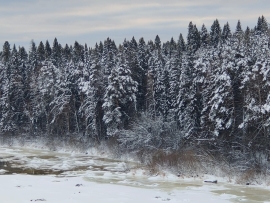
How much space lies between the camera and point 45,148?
152 ft

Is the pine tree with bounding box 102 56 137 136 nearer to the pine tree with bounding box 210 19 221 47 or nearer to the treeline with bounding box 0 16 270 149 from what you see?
the treeline with bounding box 0 16 270 149

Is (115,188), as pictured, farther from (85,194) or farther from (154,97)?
(154,97)

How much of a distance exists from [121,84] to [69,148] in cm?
1006

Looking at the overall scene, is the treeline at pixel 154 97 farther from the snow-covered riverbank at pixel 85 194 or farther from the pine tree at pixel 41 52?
the snow-covered riverbank at pixel 85 194

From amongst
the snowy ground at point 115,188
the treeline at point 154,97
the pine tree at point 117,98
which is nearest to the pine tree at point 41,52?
the treeline at point 154,97

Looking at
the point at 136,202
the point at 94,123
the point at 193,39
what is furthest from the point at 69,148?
the point at 193,39

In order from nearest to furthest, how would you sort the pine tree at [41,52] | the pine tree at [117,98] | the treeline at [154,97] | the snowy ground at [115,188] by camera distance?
the snowy ground at [115,188]
the treeline at [154,97]
the pine tree at [117,98]
the pine tree at [41,52]

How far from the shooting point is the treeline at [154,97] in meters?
26.5

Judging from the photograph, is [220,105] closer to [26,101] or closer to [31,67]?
[26,101]

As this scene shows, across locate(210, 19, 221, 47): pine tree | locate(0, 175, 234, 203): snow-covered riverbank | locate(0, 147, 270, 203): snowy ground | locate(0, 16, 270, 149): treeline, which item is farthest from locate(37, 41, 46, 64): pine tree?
locate(0, 175, 234, 203): snow-covered riverbank

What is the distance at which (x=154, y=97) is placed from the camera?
152 ft

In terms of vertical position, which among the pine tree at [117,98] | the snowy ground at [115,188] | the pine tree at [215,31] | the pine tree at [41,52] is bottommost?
the snowy ground at [115,188]

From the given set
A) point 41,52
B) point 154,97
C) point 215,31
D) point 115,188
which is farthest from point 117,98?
point 215,31

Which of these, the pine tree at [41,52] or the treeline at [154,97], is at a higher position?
the pine tree at [41,52]
